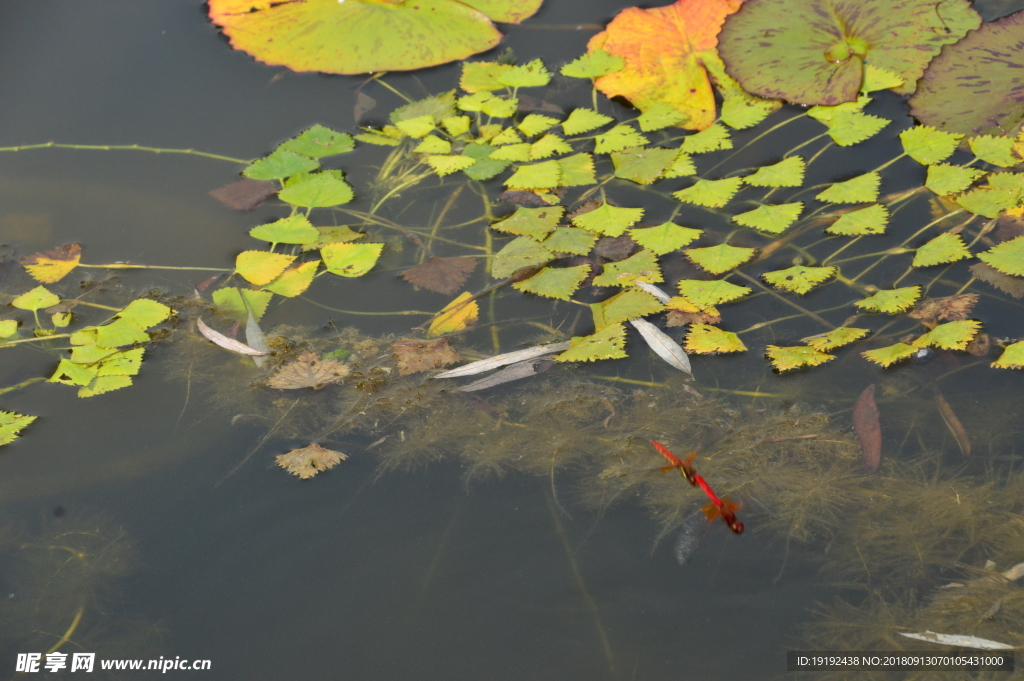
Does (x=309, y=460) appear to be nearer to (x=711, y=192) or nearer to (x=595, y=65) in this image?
(x=711, y=192)

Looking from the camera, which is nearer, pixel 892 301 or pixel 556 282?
pixel 892 301

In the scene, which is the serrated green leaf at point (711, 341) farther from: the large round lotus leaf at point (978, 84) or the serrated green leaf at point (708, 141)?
the large round lotus leaf at point (978, 84)

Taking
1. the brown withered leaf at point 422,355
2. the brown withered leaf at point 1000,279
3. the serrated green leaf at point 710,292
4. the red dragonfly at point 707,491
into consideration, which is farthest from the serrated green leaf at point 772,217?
the brown withered leaf at point 422,355

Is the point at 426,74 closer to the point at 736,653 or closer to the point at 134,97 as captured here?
the point at 134,97

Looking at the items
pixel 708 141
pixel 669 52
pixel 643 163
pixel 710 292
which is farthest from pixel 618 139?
pixel 710 292

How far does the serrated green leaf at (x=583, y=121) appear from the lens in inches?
103

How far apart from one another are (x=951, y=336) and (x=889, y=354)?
0.51 feet

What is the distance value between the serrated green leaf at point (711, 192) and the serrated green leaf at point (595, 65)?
0.68 meters

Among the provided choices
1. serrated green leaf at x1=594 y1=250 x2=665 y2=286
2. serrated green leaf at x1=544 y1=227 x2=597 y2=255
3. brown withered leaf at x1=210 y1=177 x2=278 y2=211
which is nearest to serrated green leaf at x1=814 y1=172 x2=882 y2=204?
serrated green leaf at x1=594 y1=250 x2=665 y2=286

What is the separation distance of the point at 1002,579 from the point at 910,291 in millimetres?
791

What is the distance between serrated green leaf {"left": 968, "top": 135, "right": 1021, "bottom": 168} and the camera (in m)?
2.34

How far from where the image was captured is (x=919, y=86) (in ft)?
8.43

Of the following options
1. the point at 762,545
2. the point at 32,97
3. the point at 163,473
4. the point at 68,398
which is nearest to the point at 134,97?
the point at 32,97

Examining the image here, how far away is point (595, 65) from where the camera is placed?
2795mm
